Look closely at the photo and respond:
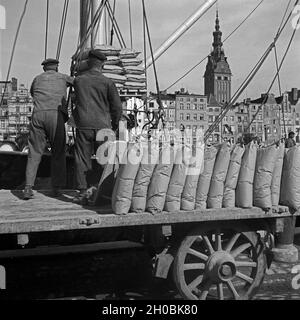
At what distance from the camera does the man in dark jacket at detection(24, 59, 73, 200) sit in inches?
200

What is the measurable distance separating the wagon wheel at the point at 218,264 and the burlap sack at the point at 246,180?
319 mm

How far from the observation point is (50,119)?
507cm

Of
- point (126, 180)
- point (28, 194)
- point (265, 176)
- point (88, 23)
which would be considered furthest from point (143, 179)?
point (88, 23)

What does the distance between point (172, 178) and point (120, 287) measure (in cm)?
185

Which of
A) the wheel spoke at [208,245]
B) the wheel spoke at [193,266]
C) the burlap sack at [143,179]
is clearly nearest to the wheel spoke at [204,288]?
the wheel spoke at [193,266]

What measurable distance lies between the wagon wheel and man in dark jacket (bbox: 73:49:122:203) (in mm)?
1300

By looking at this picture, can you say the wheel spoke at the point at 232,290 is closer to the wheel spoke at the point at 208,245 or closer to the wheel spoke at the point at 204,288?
the wheel spoke at the point at 204,288

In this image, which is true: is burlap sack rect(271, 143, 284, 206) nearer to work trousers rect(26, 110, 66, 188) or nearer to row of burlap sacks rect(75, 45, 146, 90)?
work trousers rect(26, 110, 66, 188)

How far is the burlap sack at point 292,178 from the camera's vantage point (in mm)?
4117

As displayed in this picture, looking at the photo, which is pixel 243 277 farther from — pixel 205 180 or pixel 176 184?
pixel 176 184

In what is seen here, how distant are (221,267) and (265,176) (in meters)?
0.91

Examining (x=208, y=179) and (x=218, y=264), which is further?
(x=218, y=264)

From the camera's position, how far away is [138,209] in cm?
384
